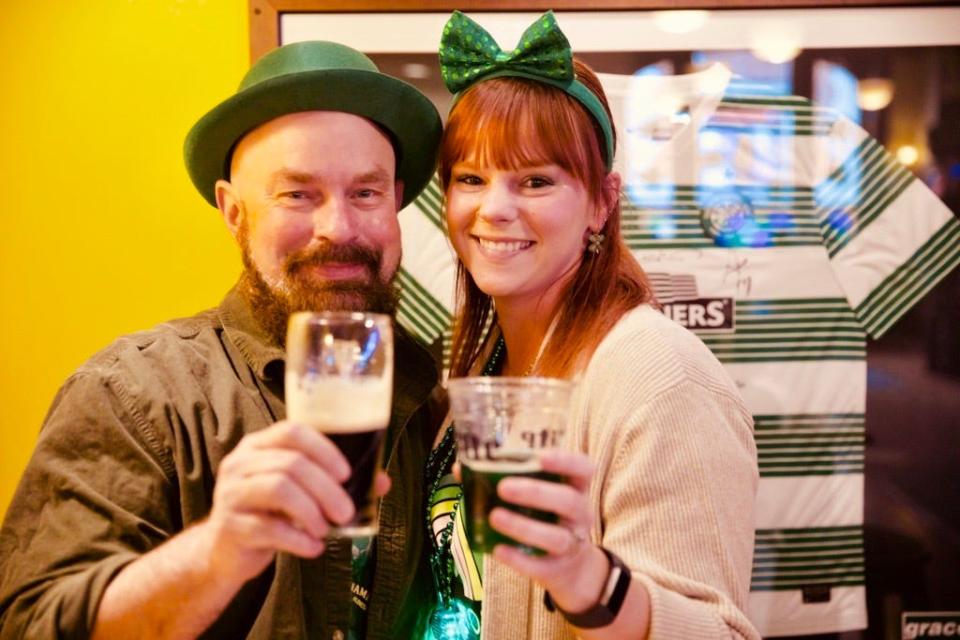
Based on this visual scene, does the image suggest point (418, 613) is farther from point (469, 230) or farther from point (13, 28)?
point (13, 28)

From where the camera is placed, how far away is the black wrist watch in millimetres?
1156

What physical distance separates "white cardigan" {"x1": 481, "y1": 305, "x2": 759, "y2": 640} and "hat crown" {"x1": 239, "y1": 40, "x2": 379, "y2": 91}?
0.91 m

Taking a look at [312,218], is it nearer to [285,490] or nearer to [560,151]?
[560,151]

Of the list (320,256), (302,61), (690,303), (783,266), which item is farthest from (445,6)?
(783,266)

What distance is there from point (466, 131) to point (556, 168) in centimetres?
23

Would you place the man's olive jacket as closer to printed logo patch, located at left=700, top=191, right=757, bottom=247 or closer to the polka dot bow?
the polka dot bow

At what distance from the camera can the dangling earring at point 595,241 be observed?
194 cm

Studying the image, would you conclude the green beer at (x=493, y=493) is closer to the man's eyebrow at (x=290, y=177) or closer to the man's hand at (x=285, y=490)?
the man's hand at (x=285, y=490)

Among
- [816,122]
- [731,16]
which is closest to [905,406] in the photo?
[816,122]

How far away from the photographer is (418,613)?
6.13 ft

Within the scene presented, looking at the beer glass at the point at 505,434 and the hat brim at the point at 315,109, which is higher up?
the hat brim at the point at 315,109

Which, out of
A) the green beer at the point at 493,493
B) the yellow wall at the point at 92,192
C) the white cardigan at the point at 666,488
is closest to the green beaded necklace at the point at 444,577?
the white cardigan at the point at 666,488

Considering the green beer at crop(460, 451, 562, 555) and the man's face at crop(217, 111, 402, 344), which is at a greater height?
the man's face at crop(217, 111, 402, 344)

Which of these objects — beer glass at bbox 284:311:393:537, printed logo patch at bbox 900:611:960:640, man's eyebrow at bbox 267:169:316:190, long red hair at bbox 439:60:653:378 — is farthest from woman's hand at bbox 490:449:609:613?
printed logo patch at bbox 900:611:960:640
